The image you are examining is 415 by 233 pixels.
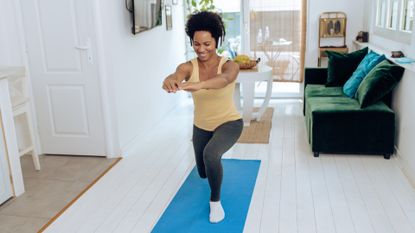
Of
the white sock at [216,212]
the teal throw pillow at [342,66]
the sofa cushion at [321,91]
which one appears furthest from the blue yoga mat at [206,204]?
the teal throw pillow at [342,66]

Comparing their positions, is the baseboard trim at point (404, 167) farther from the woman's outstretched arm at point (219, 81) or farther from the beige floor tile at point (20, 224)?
the beige floor tile at point (20, 224)

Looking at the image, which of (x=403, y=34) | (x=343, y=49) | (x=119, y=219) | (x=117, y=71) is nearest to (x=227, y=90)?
(x=119, y=219)

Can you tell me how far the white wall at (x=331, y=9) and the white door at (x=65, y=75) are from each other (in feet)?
10.5

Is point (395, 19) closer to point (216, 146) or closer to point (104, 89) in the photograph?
→ point (216, 146)

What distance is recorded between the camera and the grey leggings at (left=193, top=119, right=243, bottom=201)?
8.41 feet

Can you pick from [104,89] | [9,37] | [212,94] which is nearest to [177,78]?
[212,94]

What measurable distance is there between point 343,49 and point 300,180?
2853mm

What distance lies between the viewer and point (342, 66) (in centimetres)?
461

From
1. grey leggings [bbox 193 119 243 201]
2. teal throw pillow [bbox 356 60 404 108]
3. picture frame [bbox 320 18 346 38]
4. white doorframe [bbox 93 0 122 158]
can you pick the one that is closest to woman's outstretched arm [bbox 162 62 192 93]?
grey leggings [bbox 193 119 243 201]

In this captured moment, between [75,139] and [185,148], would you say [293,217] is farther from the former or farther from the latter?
[75,139]

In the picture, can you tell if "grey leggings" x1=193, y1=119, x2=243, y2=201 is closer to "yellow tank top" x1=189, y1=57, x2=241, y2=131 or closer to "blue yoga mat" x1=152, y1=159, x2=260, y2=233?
"yellow tank top" x1=189, y1=57, x2=241, y2=131

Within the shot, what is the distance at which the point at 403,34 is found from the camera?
12.7 ft

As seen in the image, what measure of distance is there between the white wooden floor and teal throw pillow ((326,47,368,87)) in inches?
36.9

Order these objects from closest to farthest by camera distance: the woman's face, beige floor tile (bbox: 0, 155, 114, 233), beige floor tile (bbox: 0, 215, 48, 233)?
the woman's face, beige floor tile (bbox: 0, 215, 48, 233), beige floor tile (bbox: 0, 155, 114, 233)
